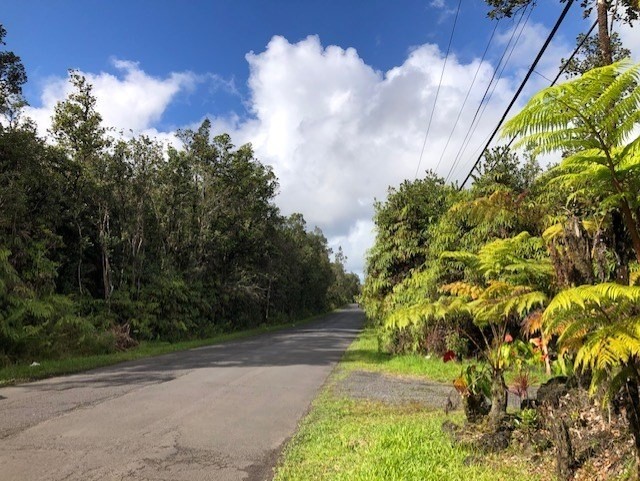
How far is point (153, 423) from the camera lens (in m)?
7.02

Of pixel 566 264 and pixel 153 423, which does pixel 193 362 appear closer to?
pixel 153 423

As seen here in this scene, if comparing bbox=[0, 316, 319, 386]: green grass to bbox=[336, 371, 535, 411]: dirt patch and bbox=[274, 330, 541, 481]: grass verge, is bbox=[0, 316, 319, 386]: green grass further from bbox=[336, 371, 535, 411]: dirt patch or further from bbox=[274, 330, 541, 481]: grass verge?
bbox=[274, 330, 541, 481]: grass verge

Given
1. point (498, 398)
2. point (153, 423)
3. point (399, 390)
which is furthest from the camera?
point (399, 390)

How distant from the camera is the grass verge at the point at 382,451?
455 centimetres

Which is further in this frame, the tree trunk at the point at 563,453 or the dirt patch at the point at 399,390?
the dirt patch at the point at 399,390

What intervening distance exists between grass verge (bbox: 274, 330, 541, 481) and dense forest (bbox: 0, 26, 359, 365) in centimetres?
1042

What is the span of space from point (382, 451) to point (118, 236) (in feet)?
66.1

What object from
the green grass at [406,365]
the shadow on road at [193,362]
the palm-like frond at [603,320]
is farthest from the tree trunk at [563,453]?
the shadow on road at [193,362]

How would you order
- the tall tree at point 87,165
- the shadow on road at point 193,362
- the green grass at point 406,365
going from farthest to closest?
the tall tree at point 87,165
the green grass at point 406,365
the shadow on road at point 193,362

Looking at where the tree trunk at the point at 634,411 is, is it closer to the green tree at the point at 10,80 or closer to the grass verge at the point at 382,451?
the grass verge at the point at 382,451

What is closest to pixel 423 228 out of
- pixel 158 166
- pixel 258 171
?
pixel 158 166

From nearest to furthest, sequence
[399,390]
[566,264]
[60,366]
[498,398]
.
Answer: [566,264] → [498,398] → [399,390] → [60,366]

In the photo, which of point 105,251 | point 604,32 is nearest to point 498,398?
point 604,32

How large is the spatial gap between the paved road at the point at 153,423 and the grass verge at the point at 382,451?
1.28 feet
